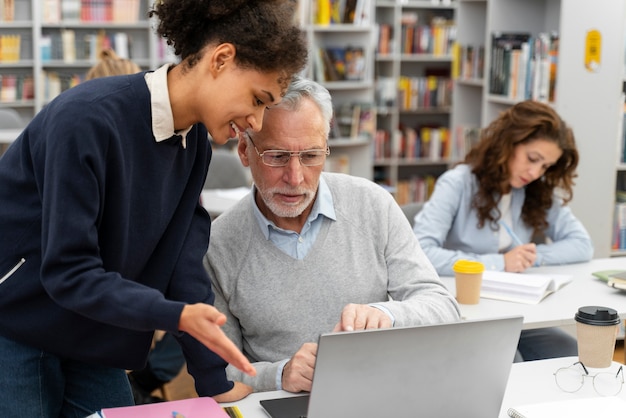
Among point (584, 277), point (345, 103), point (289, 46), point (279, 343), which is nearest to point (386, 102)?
point (345, 103)

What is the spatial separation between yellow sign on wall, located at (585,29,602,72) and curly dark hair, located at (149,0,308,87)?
9.54 feet

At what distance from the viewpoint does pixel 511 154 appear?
9.08ft

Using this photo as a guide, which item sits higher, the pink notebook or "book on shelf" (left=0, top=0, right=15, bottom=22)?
"book on shelf" (left=0, top=0, right=15, bottom=22)

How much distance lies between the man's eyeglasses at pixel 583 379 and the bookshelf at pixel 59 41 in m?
5.48

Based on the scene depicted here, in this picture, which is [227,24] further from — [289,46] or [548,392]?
[548,392]

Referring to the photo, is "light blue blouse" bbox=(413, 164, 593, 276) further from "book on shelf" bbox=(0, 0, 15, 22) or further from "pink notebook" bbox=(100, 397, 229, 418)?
"book on shelf" bbox=(0, 0, 15, 22)

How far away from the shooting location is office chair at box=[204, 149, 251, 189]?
405 centimetres

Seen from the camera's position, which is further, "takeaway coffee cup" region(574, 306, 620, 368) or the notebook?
"takeaway coffee cup" region(574, 306, 620, 368)

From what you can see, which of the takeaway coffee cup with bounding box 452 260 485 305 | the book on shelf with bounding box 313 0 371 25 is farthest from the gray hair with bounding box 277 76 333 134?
the book on shelf with bounding box 313 0 371 25

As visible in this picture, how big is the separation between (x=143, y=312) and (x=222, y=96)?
1.21 ft

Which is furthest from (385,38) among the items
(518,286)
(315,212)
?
(315,212)

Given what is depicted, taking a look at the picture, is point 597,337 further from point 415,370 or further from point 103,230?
point 103,230

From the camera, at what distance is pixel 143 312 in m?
1.14

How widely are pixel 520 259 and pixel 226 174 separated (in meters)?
1.90
